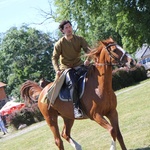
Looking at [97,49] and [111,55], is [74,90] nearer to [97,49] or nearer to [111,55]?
[97,49]

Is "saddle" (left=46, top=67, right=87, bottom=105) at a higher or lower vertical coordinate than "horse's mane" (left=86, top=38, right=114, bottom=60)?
lower

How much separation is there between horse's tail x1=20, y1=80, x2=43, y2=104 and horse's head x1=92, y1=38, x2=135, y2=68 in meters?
3.03

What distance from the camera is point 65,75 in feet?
25.8

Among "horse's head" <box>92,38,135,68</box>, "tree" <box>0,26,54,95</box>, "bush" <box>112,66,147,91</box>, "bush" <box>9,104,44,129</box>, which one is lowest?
"bush" <box>112,66,147,91</box>

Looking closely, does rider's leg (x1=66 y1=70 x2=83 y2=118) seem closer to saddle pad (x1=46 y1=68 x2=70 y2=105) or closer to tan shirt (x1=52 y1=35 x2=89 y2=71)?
saddle pad (x1=46 y1=68 x2=70 y2=105)

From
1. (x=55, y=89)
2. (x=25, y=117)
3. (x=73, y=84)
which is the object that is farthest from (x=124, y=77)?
(x=73, y=84)

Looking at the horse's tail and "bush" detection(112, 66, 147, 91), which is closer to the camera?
the horse's tail

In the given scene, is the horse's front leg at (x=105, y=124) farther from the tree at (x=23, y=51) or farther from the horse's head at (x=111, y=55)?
the tree at (x=23, y=51)

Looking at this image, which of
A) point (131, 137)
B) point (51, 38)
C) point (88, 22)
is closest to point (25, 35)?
point (51, 38)

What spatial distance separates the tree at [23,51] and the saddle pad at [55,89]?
172 ft

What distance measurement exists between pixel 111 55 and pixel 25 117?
20734 mm

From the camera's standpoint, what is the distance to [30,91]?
1035 cm

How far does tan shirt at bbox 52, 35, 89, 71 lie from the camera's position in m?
7.88

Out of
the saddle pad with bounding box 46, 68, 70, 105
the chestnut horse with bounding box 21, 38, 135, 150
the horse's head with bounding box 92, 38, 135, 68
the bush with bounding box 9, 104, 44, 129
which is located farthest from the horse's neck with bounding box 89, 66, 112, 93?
the bush with bounding box 9, 104, 44, 129
